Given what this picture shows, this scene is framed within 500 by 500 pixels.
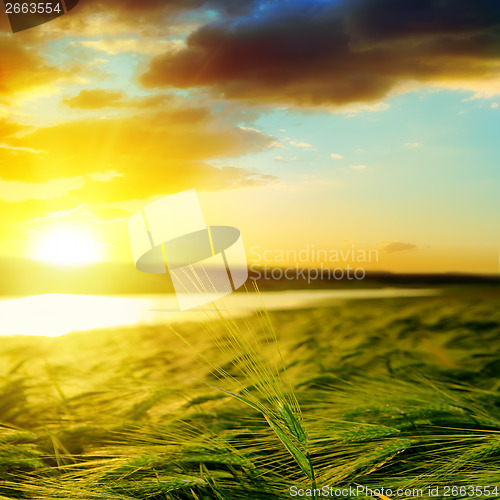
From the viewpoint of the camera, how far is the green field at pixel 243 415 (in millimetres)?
597

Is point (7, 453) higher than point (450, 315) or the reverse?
higher

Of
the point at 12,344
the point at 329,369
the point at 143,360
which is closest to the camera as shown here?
the point at 329,369

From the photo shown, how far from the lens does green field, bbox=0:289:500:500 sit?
1.96 feet

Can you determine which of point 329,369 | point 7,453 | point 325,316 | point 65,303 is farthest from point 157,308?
Result: point 7,453

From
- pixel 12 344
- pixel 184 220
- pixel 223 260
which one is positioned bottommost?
pixel 12 344

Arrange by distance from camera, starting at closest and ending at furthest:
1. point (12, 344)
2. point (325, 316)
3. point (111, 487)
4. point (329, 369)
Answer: point (111, 487) < point (329, 369) < point (12, 344) < point (325, 316)

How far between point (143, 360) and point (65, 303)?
0.54m

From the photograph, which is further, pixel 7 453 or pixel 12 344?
pixel 12 344

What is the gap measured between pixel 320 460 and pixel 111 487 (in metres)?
0.30

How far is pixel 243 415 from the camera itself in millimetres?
784

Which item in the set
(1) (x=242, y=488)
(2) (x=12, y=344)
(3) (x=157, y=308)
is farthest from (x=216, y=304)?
(3) (x=157, y=308)

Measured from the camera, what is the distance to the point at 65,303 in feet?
4.76

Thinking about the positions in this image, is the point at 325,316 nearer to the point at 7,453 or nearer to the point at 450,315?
the point at 450,315

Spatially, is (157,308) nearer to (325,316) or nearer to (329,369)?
(325,316)
